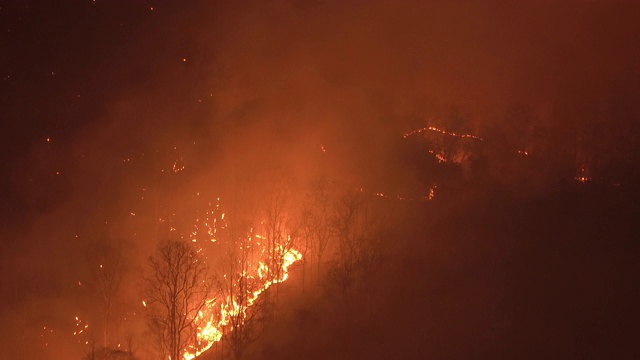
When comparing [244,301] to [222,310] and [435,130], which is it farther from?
[435,130]

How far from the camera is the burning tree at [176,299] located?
1420 inches

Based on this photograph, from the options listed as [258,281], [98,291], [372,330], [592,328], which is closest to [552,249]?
[592,328]

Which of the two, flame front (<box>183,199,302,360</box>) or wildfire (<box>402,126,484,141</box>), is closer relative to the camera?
flame front (<box>183,199,302,360</box>)

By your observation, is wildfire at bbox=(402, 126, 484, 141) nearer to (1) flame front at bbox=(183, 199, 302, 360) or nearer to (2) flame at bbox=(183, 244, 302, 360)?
(1) flame front at bbox=(183, 199, 302, 360)

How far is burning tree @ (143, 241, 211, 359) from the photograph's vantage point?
36.1 metres

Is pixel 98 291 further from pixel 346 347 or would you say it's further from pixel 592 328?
pixel 592 328

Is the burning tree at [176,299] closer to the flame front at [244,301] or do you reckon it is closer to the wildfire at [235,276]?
the flame front at [244,301]

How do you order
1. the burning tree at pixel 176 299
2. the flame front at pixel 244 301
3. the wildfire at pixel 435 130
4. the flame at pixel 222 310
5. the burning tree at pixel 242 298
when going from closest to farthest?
the burning tree at pixel 242 298
the burning tree at pixel 176 299
the flame front at pixel 244 301
the flame at pixel 222 310
the wildfire at pixel 435 130

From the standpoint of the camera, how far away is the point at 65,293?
43.6m

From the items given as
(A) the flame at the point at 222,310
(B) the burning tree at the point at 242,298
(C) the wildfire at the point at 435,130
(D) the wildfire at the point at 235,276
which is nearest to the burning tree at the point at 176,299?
(A) the flame at the point at 222,310

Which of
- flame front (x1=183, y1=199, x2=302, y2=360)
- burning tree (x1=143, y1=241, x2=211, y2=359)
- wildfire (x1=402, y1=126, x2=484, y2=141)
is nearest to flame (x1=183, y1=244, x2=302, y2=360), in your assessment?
flame front (x1=183, y1=199, x2=302, y2=360)

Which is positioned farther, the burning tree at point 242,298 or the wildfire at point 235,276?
the wildfire at point 235,276

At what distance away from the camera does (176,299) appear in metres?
37.5

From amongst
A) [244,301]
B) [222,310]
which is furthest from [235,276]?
[244,301]
